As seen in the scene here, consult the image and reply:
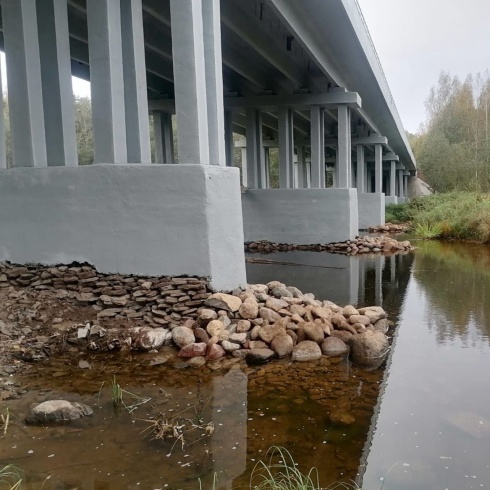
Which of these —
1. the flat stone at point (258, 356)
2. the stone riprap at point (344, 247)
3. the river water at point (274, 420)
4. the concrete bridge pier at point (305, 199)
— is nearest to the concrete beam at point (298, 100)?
the concrete bridge pier at point (305, 199)

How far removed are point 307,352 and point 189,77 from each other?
3708mm

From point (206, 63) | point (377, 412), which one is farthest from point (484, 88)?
point (377, 412)

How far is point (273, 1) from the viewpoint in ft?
30.8

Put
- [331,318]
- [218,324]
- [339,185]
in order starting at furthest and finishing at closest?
[339,185] < [331,318] < [218,324]

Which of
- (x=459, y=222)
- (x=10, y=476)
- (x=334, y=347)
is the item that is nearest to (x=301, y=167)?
(x=459, y=222)

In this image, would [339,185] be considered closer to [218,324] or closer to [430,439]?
[218,324]

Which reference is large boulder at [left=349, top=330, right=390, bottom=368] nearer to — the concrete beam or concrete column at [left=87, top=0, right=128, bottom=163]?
concrete column at [left=87, top=0, right=128, bottom=163]

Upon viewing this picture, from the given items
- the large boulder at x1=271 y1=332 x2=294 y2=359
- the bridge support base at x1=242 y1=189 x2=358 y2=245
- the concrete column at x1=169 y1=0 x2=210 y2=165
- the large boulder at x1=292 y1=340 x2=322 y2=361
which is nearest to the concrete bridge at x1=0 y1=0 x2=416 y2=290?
the concrete column at x1=169 y1=0 x2=210 y2=165

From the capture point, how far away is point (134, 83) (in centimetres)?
699

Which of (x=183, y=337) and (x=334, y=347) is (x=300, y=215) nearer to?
(x=334, y=347)

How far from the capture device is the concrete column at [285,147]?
1633 cm

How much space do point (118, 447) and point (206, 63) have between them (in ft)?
17.5

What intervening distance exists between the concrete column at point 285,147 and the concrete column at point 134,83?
971cm

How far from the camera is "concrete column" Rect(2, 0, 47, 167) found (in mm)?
6809
